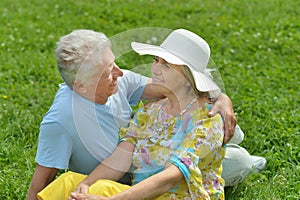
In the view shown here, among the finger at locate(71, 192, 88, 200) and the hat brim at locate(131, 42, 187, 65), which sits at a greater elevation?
the hat brim at locate(131, 42, 187, 65)

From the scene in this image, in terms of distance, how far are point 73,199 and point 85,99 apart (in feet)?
1.85

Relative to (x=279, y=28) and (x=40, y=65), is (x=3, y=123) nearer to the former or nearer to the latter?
(x=40, y=65)

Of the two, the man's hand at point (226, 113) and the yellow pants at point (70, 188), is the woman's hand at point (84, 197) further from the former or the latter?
the man's hand at point (226, 113)

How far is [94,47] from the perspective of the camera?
10.2 ft

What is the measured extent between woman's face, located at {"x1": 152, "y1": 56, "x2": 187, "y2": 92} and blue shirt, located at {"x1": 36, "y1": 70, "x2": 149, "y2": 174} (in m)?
0.39

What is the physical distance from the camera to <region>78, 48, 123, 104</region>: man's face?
315cm

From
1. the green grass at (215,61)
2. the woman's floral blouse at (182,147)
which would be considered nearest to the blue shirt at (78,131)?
the woman's floral blouse at (182,147)

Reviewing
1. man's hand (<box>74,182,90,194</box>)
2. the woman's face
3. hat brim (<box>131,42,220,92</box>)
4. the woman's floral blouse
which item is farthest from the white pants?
man's hand (<box>74,182,90,194</box>)

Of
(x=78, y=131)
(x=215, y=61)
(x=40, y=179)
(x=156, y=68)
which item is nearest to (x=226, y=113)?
(x=156, y=68)

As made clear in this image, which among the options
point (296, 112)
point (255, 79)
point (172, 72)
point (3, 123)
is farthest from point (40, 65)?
point (172, 72)

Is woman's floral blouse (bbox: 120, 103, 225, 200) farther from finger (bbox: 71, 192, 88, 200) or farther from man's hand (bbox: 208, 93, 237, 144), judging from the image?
finger (bbox: 71, 192, 88, 200)

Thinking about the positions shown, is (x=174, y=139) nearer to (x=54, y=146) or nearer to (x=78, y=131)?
(x=78, y=131)

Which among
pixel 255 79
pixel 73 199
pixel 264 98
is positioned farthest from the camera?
pixel 255 79

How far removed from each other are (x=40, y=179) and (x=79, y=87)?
570 mm
